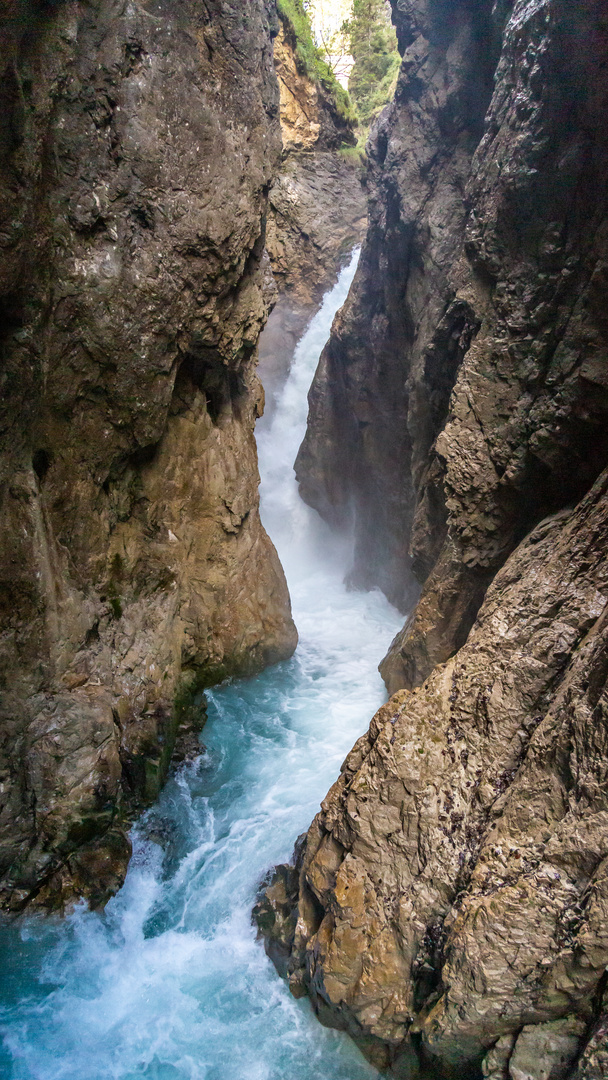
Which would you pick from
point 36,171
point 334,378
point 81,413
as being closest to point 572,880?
point 81,413

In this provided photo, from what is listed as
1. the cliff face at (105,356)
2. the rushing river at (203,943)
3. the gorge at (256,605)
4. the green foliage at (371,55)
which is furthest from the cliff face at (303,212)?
the rushing river at (203,943)

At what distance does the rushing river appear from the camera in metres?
4.90

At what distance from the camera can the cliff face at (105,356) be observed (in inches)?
227

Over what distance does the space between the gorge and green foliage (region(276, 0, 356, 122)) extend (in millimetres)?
9098

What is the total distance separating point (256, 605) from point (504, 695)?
20.3 feet

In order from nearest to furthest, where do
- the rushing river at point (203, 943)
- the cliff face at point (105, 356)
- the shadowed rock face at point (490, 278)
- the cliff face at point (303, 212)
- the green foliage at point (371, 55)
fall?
the rushing river at point (203, 943) < the shadowed rock face at point (490, 278) < the cliff face at point (105, 356) < the cliff face at point (303, 212) < the green foliage at point (371, 55)

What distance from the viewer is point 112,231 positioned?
6.45m

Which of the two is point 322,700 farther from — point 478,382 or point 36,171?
point 36,171

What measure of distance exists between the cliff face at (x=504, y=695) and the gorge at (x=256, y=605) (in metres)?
0.03

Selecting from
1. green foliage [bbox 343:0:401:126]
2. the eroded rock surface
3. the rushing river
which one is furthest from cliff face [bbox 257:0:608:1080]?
green foliage [bbox 343:0:401:126]

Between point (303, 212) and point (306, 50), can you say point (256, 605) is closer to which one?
point (303, 212)

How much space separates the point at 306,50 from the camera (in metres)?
Result: 17.5

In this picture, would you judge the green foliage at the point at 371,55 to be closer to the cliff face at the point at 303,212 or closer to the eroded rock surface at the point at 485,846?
the cliff face at the point at 303,212

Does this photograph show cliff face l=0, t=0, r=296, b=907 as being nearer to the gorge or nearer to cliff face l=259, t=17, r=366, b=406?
the gorge
